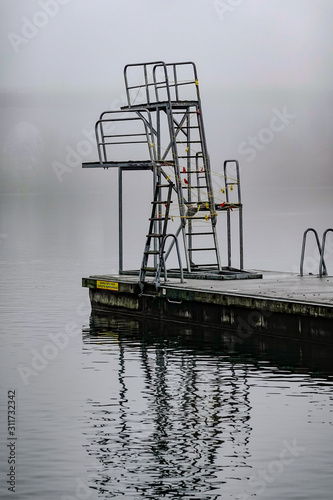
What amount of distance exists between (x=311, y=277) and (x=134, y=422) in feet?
35.4

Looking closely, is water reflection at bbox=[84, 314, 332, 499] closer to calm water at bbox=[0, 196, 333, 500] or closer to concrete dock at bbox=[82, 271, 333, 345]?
calm water at bbox=[0, 196, 333, 500]

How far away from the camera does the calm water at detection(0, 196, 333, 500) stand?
37.3 feet

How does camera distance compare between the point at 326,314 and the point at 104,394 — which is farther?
the point at 326,314

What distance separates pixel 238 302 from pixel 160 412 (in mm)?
5931

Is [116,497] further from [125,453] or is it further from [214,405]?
[214,405]

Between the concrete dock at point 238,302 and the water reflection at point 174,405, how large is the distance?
0.99 ft

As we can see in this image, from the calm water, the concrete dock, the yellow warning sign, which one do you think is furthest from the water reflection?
the yellow warning sign

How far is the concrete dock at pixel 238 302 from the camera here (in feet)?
61.5

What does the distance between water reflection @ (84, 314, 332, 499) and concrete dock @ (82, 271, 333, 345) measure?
0.99 feet

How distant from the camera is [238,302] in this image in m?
20.1

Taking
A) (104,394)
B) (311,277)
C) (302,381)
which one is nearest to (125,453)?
(104,394)

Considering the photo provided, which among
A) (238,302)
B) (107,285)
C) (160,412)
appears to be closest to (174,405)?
(160,412)

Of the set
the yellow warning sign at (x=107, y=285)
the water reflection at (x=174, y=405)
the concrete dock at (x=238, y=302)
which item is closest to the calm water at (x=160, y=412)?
the water reflection at (x=174, y=405)

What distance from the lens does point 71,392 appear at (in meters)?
16.0
